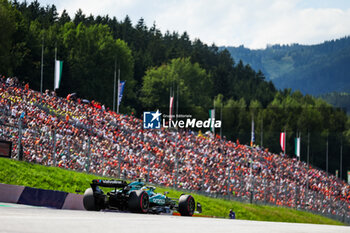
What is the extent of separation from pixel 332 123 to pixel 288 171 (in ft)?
248

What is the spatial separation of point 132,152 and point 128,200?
1520cm

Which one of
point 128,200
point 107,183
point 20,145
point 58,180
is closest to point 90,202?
point 107,183

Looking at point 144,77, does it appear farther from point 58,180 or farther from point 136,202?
point 136,202

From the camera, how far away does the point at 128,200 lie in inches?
618

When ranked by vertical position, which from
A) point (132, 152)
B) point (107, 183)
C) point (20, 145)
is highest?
point (20, 145)

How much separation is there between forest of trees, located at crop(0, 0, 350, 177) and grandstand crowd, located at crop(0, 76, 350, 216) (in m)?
19.4

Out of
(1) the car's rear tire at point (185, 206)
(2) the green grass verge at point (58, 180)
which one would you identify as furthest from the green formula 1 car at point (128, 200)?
(2) the green grass verge at point (58, 180)

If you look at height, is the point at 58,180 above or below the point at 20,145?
below

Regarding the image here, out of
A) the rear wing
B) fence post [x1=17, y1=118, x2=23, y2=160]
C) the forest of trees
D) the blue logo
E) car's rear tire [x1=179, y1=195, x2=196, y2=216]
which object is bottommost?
car's rear tire [x1=179, y1=195, x2=196, y2=216]

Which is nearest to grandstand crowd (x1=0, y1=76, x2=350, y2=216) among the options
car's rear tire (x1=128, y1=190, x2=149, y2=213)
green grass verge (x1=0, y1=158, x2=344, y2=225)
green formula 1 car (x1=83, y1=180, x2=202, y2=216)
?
green grass verge (x1=0, y1=158, x2=344, y2=225)

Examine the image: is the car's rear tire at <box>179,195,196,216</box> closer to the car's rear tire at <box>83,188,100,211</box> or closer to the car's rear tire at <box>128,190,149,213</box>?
the car's rear tire at <box>128,190,149,213</box>

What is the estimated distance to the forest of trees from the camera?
220 ft

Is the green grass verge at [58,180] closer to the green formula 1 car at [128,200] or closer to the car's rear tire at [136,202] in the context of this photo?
the green formula 1 car at [128,200]

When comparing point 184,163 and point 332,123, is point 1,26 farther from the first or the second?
point 332,123
